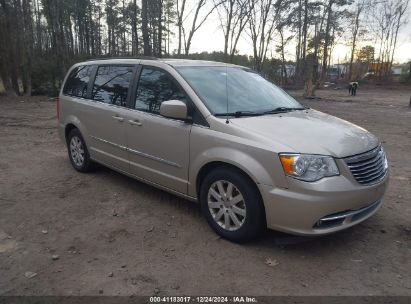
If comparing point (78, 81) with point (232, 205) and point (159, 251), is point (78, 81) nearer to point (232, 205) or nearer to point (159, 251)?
point (159, 251)

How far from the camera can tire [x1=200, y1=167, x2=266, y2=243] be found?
11.5 feet

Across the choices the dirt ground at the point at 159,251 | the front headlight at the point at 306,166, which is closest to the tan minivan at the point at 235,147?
the front headlight at the point at 306,166

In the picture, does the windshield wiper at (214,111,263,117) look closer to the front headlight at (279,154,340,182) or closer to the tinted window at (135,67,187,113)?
the tinted window at (135,67,187,113)

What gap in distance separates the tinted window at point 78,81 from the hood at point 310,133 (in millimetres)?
3032

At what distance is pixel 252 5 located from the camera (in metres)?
28.1

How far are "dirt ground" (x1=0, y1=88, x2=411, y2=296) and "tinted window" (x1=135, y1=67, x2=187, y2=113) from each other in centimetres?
128

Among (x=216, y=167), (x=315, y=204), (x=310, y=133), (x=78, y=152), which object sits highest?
(x=310, y=133)

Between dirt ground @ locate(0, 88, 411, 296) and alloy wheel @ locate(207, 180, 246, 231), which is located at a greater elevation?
alloy wheel @ locate(207, 180, 246, 231)

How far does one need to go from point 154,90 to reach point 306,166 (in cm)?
217

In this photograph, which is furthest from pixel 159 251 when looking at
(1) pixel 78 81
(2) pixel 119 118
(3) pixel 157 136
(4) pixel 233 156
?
(1) pixel 78 81

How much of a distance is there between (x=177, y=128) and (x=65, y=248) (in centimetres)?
169

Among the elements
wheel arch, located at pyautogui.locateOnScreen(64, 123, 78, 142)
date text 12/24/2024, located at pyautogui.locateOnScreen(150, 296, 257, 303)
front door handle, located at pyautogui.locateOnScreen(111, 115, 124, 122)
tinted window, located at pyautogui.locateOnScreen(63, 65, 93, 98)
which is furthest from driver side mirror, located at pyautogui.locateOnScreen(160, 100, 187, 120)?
wheel arch, located at pyautogui.locateOnScreen(64, 123, 78, 142)

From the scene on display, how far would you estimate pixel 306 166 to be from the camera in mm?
3268

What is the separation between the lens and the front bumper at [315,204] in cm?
323
